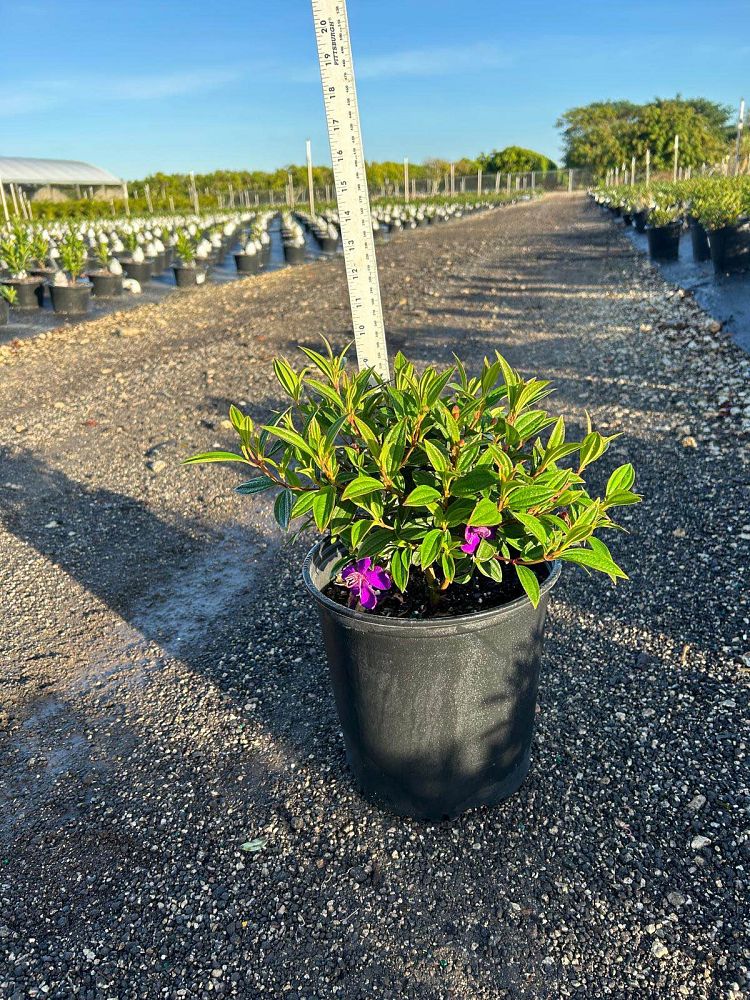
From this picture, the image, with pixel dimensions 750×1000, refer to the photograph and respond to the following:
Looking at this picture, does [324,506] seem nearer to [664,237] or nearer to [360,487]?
[360,487]

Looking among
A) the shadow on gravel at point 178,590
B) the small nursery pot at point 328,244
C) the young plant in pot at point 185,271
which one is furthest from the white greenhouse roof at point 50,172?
the shadow on gravel at point 178,590

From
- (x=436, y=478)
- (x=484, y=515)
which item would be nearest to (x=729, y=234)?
(x=436, y=478)

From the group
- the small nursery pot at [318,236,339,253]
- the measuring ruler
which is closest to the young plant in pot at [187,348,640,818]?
the measuring ruler

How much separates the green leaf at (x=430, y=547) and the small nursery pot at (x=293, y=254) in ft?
57.3

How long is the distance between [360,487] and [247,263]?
51.5ft

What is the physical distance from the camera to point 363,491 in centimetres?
163

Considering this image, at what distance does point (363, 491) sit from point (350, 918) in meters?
1.19

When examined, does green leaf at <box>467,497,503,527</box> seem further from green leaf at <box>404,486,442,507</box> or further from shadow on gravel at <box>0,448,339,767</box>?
shadow on gravel at <box>0,448,339,767</box>

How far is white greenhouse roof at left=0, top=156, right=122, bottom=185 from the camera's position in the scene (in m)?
50.9

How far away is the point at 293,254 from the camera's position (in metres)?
17.8

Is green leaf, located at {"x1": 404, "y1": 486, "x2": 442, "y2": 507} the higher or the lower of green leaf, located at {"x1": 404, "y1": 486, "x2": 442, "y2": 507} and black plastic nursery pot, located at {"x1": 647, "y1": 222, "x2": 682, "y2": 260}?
the lower

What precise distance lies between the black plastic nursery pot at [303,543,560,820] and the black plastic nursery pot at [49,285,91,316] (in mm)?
10450

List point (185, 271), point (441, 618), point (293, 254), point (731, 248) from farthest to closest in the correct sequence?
point (293, 254) < point (185, 271) < point (731, 248) < point (441, 618)

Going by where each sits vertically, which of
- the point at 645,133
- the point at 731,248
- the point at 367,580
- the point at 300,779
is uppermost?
the point at 645,133
